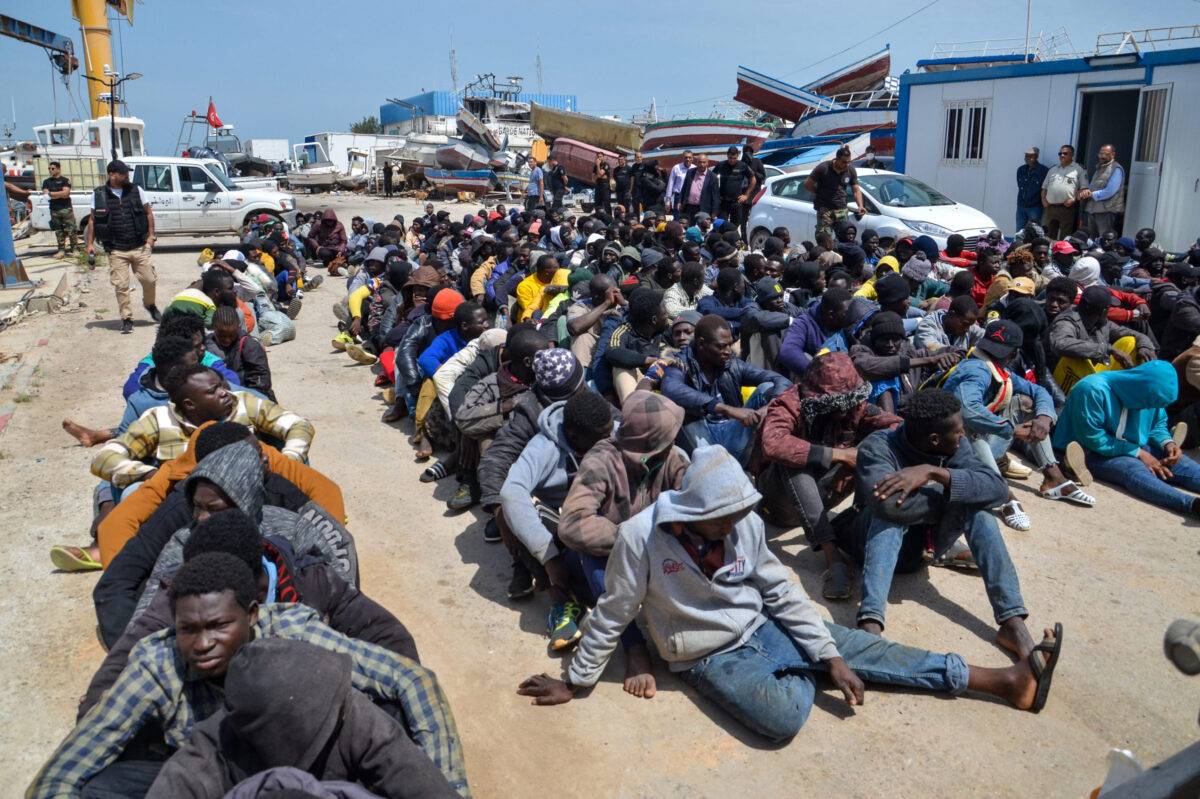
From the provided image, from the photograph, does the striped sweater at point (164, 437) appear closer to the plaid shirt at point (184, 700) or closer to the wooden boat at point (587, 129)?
the plaid shirt at point (184, 700)

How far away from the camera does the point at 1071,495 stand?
18.0 feet

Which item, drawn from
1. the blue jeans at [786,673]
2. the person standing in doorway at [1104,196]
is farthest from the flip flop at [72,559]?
the person standing in doorway at [1104,196]

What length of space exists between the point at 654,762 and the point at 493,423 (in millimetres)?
2691

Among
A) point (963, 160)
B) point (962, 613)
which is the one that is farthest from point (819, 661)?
point (963, 160)

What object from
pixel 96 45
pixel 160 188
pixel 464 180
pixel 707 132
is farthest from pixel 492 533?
pixel 96 45

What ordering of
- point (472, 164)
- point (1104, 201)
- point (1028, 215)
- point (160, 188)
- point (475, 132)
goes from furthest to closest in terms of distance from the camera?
point (475, 132) < point (472, 164) < point (160, 188) < point (1028, 215) < point (1104, 201)

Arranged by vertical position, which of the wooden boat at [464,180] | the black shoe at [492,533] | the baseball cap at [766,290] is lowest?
the black shoe at [492,533]

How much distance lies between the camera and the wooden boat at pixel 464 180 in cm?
3155

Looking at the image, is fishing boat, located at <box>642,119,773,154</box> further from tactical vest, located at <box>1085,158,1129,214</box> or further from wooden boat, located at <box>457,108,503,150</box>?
tactical vest, located at <box>1085,158,1129,214</box>

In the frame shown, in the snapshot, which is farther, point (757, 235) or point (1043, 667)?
point (757, 235)

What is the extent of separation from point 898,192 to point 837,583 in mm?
9347

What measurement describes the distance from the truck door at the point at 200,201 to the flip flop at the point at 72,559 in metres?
15.9

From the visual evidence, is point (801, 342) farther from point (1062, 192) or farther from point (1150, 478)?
point (1062, 192)

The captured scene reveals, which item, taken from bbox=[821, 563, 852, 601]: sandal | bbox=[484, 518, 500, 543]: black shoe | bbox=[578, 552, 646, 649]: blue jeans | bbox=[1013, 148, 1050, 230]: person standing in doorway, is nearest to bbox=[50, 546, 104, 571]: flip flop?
bbox=[484, 518, 500, 543]: black shoe
